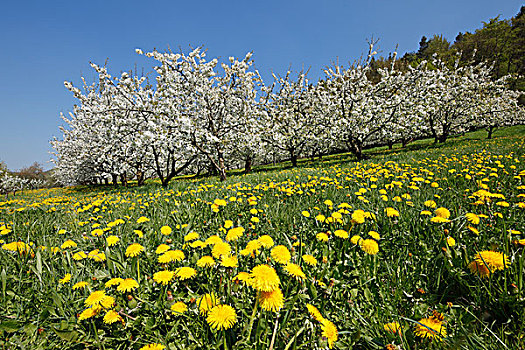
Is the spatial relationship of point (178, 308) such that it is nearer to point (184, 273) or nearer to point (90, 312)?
point (184, 273)

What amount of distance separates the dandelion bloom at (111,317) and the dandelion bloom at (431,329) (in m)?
1.33

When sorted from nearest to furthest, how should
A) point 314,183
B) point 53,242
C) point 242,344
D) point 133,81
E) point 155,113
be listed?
point 242,344, point 53,242, point 314,183, point 155,113, point 133,81

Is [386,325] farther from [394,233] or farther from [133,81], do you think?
[133,81]

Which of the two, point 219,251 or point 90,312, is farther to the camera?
point 219,251

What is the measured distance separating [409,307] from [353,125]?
32.8ft

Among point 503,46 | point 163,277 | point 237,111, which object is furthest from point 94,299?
point 503,46

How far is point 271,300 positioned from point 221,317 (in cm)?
23

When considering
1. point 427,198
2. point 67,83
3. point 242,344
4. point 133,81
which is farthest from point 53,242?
point 67,83

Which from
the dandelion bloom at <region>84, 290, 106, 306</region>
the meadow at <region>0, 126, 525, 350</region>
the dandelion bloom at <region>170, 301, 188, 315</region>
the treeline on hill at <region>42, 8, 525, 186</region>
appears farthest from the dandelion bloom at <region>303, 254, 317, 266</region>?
the treeline on hill at <region>42, 8, 525, 186</region>

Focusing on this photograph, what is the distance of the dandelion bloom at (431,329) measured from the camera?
917 millimetres

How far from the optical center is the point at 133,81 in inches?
335

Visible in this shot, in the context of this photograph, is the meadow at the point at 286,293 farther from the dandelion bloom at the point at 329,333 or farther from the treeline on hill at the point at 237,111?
the treeline on hill at the point at 237,111

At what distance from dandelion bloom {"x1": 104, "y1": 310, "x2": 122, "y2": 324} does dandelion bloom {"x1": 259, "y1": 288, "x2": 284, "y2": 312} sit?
695mm

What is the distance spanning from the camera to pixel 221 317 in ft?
3.14
